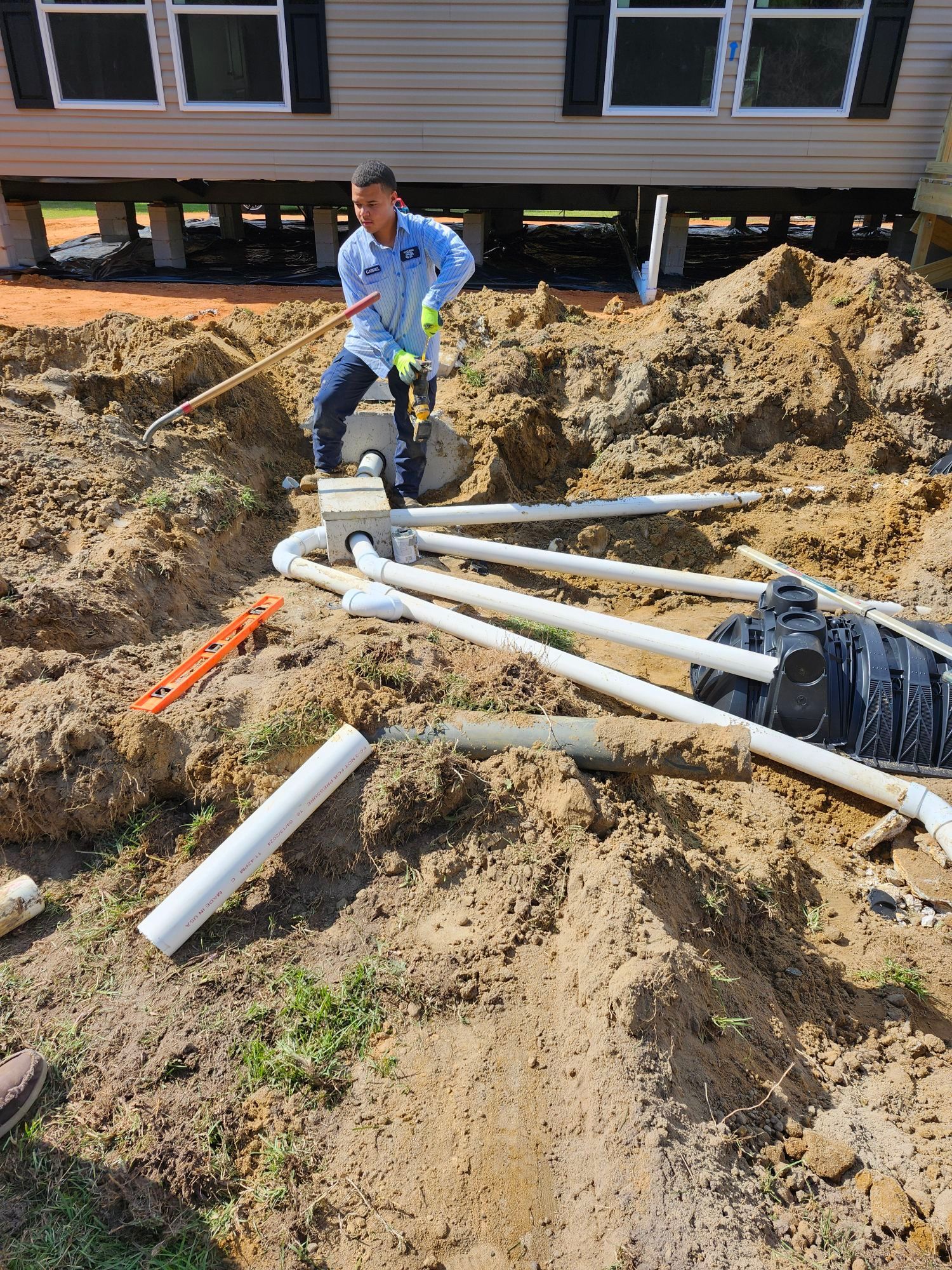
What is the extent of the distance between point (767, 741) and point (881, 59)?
1003 cm

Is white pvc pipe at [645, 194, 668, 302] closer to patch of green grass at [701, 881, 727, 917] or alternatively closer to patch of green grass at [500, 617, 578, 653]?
patch of green grass at [500, 617, 578, 653]

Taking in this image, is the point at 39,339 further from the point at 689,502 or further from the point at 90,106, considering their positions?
the point at 90,106

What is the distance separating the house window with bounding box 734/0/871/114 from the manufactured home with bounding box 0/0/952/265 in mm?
22

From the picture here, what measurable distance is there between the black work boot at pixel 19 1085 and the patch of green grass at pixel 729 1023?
1.86 meters

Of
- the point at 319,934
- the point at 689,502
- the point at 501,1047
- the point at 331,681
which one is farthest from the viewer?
the point at 689,502

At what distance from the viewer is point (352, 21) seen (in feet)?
32.1

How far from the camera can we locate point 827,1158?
2.17 m

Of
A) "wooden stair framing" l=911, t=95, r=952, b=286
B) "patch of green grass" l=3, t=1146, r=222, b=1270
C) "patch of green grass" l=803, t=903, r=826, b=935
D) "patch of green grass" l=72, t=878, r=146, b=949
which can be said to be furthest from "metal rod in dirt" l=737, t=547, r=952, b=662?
"wooden stair framing" l=911, t=95, r=952, b=286

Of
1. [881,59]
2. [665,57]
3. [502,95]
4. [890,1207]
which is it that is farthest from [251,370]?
[881,59]

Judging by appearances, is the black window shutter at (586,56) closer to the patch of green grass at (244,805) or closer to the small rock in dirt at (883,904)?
the small rock in dirt at (883,904)

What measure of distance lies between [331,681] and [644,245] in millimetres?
10370

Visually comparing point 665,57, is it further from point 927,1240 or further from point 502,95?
point 927,1240

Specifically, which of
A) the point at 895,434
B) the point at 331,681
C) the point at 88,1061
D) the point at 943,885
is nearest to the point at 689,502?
the point at 895,434

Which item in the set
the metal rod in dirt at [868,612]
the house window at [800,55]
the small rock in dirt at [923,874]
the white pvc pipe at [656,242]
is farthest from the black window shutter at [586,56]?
the small rock in dirt at [923,874]
